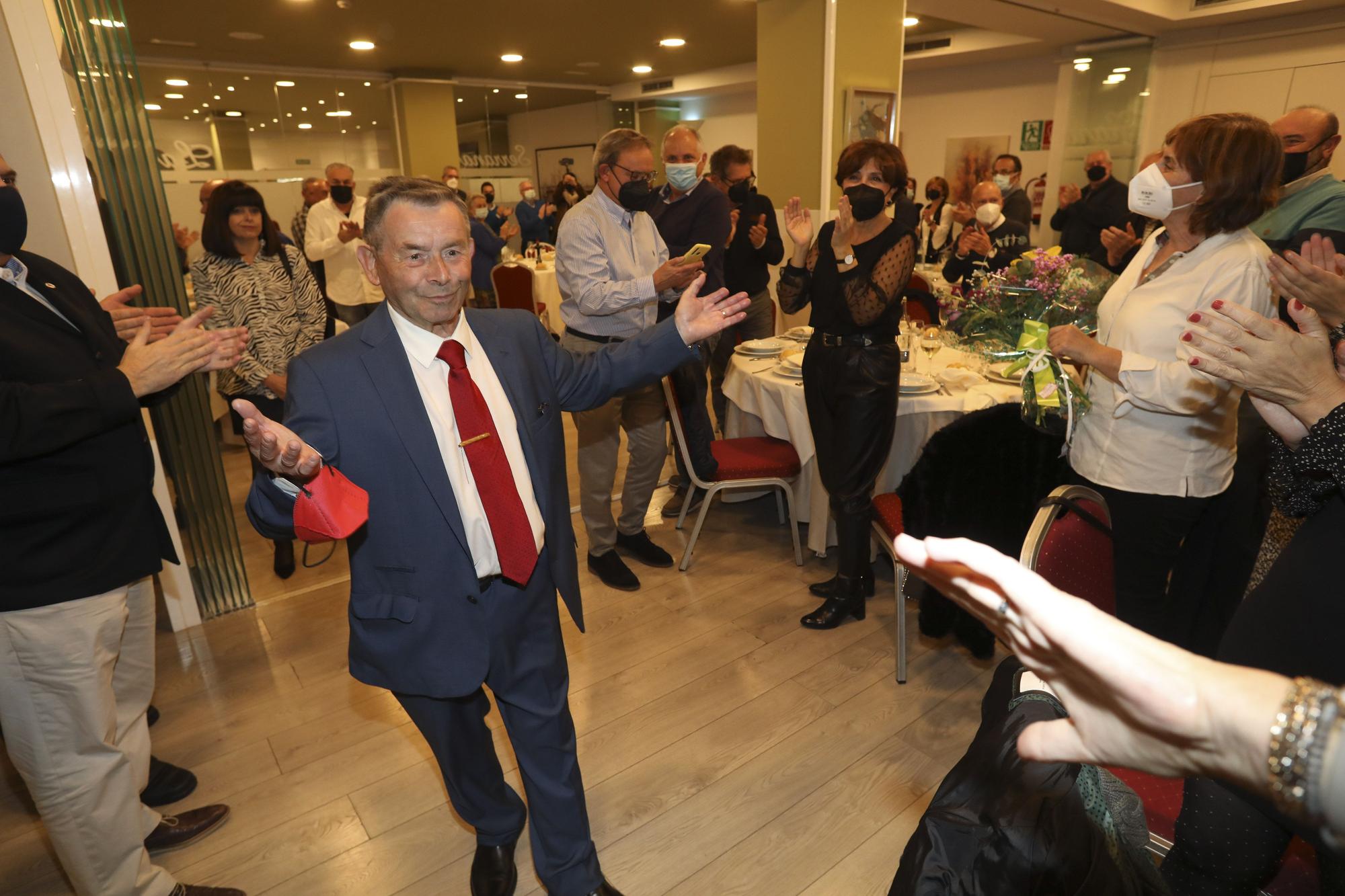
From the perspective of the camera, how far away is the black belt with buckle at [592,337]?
3161 mm

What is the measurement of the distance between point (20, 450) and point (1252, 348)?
212 centimetres

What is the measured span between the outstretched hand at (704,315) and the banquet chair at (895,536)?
125cm

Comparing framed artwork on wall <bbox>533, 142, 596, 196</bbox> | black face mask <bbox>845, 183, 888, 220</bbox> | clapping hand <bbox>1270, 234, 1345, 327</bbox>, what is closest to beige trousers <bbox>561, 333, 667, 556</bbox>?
black face mask <bbox>845, 183, 888, 220</bbox>

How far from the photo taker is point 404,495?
1423 mm

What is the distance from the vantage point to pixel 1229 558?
2275 millimetres

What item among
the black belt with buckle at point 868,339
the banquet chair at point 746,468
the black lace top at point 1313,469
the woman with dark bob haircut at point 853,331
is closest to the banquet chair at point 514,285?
the banquet chair at point 746,468

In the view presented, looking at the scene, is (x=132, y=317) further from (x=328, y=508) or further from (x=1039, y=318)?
(x=1039, y=318)

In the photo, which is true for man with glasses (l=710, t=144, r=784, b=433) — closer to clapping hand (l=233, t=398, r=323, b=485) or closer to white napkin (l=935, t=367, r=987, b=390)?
white napkin (l=935, t=367, r=987, b=390)

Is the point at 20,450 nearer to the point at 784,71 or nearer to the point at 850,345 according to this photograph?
the point at 850,345

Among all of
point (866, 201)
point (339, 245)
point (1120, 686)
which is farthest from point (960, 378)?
point (339, 245)

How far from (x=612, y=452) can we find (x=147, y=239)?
80.1 inches

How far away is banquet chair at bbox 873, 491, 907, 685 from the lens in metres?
2.62

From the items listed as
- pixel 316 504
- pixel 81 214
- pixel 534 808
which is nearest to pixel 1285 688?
pixel 316 504

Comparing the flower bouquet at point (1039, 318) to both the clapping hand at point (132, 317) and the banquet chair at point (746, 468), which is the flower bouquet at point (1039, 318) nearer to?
the banquet chair at point (746, 468)
